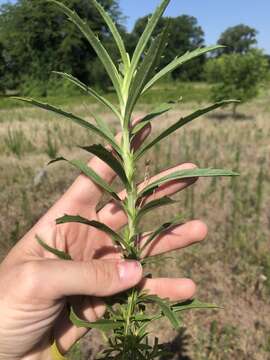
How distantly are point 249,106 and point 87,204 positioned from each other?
18.1m

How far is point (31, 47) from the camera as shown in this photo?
37.9m

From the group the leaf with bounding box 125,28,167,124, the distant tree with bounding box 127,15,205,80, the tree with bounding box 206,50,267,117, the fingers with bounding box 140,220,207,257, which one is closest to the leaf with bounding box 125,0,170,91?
the leaf with bounding box 125,28,167,124

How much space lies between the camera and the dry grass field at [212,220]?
12.7 feet

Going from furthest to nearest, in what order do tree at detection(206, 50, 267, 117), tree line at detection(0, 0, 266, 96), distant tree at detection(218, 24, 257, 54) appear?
distant tree at detection(218, 24, 257, 54), tree line at detection(0, 0, 266, 96), tree at detection(206, 50, 267, 117)

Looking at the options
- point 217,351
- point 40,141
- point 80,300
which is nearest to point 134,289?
point 80,300

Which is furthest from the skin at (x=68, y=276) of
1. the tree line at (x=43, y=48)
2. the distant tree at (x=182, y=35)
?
the distant tree at (x=182, y=35)

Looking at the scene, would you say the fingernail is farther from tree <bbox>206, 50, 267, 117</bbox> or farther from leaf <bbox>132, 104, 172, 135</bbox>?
tree <bbox>206, 50, 267, 117</bbox>

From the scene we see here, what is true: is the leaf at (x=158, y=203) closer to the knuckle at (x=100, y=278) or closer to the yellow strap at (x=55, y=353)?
the knuckle at (x=100, y=278)

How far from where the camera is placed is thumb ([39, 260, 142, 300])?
1.57 meters

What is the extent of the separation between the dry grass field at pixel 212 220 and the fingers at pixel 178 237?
0.76 metres

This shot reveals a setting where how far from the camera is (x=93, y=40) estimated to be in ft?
4.23

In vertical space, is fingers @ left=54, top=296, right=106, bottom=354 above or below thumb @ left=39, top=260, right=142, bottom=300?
below

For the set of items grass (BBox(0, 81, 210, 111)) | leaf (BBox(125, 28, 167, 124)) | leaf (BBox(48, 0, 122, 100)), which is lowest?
leaf (BBox(125, 28, 167, 124))

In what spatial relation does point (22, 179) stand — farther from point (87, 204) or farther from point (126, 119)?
point (126, 119)
